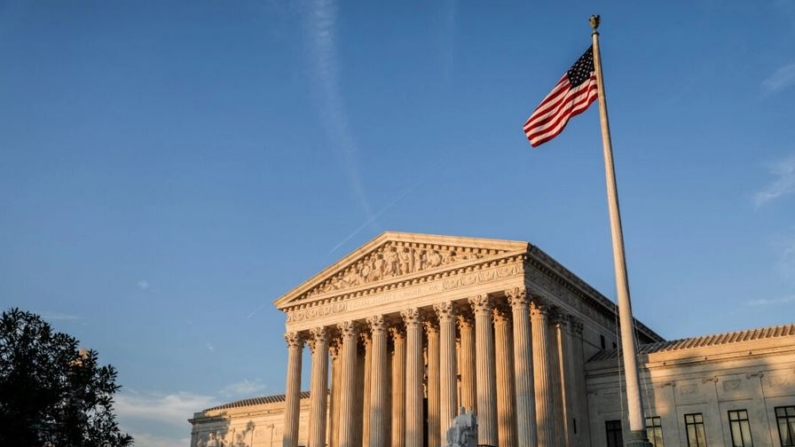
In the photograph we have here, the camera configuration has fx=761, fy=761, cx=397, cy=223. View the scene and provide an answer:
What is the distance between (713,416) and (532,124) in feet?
87.9

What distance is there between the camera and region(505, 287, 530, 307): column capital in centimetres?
4378

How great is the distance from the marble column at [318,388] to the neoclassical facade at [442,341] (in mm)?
69

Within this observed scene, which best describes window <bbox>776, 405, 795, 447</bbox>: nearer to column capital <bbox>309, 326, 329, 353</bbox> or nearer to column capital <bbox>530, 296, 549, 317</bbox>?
column capital <bbox>530, 296, 549, 317</bbox>

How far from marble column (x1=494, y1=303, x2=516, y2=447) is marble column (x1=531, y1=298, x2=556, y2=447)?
2.28 m

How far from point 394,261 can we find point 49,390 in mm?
26428

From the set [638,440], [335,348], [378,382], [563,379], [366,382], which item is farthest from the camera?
[335,348]

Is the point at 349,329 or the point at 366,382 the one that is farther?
the point at 366,382

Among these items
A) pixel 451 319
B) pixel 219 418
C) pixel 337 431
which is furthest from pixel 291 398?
pixel 219 418

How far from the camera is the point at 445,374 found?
45.1m

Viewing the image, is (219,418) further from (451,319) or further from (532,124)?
(532,124)

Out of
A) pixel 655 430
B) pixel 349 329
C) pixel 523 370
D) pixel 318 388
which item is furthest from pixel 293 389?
pixel 655 430

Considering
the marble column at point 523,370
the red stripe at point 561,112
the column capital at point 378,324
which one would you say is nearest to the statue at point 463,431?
the marble column at point 523,370

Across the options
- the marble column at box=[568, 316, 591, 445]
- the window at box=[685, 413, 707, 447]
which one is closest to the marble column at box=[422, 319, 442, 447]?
the marble column at box=[568, 316, 591, 445]

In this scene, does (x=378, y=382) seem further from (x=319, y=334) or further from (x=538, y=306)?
(x=538, y=306)
